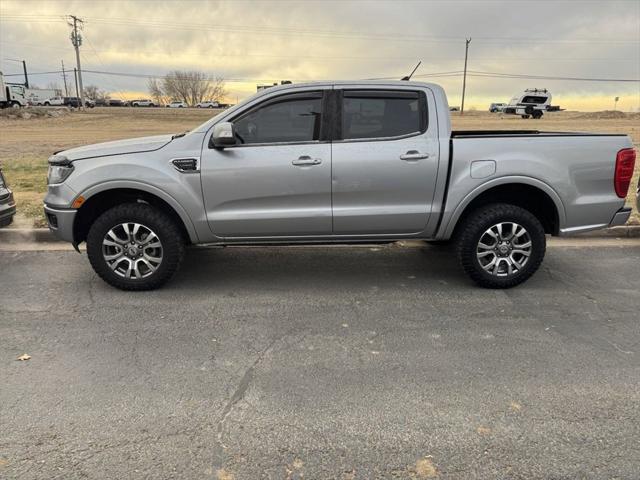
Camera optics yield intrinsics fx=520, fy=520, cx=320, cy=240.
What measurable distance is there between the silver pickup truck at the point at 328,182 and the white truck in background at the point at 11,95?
51.2 meters

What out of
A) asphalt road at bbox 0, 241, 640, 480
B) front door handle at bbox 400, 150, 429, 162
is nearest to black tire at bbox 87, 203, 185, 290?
asphalt road at bbox 0, 241, 640, 480

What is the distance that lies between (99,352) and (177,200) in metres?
1.49

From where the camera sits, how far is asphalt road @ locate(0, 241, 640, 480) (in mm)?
2625

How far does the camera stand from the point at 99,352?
3.73m

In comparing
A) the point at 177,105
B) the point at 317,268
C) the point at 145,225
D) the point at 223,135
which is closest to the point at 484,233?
the point at 317,268

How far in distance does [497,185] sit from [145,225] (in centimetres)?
323

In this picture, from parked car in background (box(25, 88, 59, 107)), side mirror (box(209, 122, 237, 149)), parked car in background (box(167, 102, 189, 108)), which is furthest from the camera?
parked car in background (box(167, 102, 189, 108))

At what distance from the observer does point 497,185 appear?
4762 mm

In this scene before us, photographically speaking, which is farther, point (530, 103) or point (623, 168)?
point (530, 103)

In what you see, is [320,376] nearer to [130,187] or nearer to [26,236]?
[130,187]

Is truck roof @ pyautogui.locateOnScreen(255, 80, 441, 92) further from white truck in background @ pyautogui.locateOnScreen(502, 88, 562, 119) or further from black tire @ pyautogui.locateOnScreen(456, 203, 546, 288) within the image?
white truck in background @ pyautogui.locateOnScreen(502, 88, 562, 119)

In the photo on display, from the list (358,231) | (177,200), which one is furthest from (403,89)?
(177,200)

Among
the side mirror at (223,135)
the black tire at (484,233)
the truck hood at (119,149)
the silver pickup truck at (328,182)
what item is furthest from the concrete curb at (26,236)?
the black tire at (484,233)

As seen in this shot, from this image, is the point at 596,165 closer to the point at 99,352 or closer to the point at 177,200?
the point at 177,200
